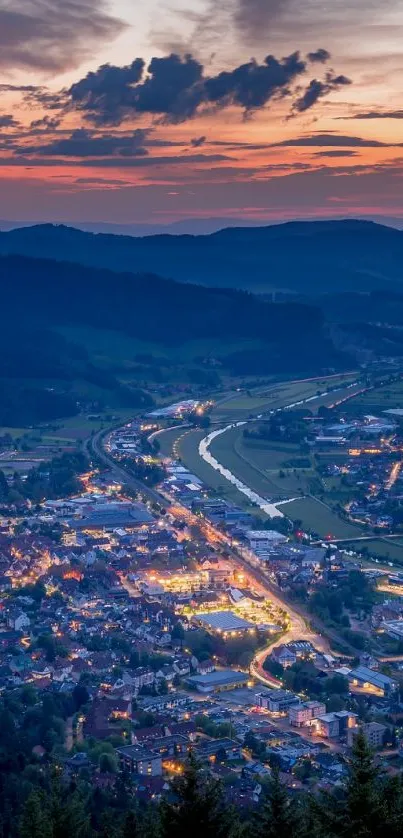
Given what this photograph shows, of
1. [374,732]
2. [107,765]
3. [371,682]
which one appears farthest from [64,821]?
[371,682]

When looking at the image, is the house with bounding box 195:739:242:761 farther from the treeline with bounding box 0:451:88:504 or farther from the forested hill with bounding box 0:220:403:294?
the forested hill with bounding box 0:220:403:294

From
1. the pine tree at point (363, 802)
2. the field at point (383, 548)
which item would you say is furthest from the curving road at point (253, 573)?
the pine tree at point (363, 802)

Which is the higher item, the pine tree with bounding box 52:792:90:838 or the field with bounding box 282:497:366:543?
the pine tree with bounding box 52:792:90:838

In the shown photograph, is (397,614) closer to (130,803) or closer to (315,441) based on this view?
(130,803)

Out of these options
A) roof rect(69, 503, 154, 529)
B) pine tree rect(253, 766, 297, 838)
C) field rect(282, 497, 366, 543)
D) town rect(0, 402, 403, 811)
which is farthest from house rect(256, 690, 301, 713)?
roof rect(69, 503, 154, 529)

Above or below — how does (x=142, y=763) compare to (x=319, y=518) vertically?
above

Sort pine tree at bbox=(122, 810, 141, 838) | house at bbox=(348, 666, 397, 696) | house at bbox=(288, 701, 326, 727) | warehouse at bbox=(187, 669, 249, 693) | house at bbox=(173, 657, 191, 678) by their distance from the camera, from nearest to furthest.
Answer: pine tree at bbox=(122, 810, 141, 838), house at bbox=(288, 701, 326, 727), house at bbox=(348, 666, 397, 696), warehouse at bbox=(187, 669, 249, 693), house at bbox=(173, 657, 191, 678)

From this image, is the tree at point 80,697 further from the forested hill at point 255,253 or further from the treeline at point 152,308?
the forested hill at point 255,253

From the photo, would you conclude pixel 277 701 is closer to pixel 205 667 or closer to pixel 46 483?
pixel 205 667

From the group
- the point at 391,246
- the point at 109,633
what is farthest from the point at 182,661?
the point at 391,246
